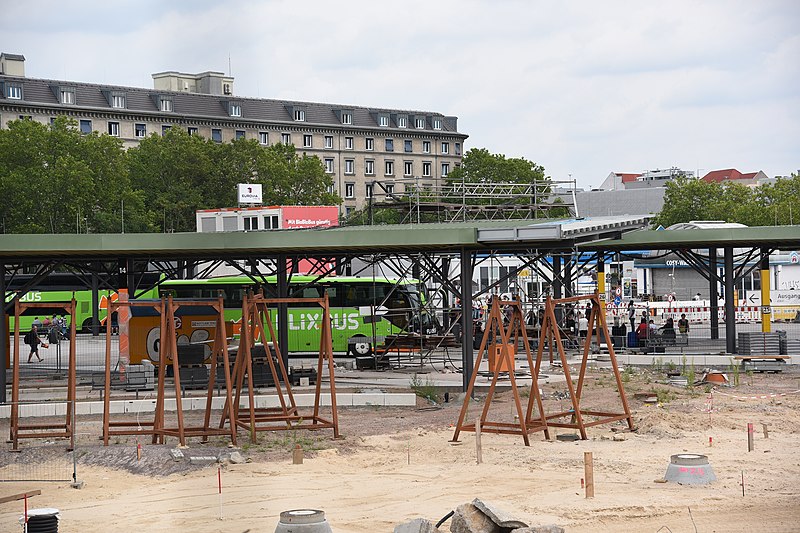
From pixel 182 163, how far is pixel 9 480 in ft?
230

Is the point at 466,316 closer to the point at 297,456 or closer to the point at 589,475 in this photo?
the point at 297,456

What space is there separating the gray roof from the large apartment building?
8 centimetres

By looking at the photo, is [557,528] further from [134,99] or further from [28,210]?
[134,99]

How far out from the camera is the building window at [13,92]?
89.2 m

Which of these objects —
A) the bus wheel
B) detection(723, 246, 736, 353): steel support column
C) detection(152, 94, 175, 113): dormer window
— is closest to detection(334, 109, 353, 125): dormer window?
detection(152, 94, 175, 113): dormer window

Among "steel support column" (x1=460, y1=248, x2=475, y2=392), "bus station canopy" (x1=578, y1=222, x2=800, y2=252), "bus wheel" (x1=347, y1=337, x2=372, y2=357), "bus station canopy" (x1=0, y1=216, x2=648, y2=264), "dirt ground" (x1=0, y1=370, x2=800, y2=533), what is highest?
"bus station canopy" (x1=578, y1=222, x2=800, y2=252)

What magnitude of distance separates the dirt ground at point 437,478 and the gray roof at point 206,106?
61.1 meters

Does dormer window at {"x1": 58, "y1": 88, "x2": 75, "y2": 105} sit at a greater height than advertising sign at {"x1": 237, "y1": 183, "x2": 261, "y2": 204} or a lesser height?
greater

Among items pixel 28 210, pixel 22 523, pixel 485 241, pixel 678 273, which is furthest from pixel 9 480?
pixel 678 273

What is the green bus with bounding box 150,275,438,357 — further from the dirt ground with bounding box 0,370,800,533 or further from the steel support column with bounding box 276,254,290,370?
the dirt ground with bounding box 0,370,800,533

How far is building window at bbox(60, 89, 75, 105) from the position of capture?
302 ft

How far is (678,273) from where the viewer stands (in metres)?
79.3

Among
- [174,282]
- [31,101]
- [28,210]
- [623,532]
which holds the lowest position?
[623,532]

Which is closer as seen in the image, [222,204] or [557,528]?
[557,528]
